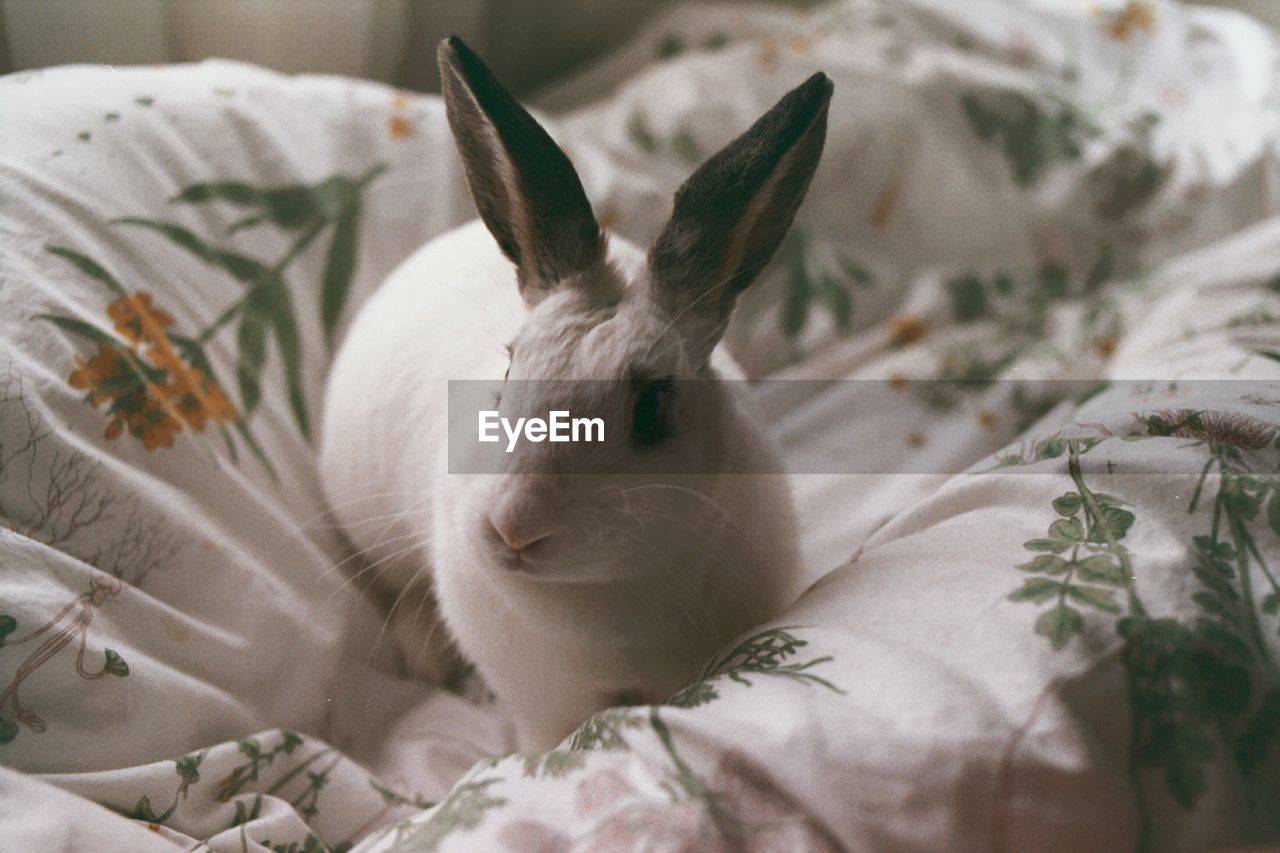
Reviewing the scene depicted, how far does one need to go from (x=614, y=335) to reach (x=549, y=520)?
186mm

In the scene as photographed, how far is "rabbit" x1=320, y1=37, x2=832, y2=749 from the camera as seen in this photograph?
88cm

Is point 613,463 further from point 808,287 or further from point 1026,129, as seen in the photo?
point 1026,129

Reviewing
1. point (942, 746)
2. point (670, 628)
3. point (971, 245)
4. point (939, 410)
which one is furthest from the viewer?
point (971, 245)

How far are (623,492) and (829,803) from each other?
1.00 feet

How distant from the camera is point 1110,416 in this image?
1.05 metres

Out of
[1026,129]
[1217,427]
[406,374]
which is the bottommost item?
[406,374]

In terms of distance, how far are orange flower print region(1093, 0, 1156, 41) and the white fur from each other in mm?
1555

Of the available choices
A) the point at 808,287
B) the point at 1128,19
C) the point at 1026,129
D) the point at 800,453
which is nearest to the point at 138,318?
the point at 800,453

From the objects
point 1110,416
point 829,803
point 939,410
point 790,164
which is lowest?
point 939,410

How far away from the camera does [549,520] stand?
832mm

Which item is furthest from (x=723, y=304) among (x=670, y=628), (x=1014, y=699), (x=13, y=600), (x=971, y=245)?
(x=971, y=245)

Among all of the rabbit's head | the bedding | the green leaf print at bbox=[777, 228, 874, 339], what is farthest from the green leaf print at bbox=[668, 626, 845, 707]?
Result: the green leaf print at bbox=[777, 228, 874, 339]

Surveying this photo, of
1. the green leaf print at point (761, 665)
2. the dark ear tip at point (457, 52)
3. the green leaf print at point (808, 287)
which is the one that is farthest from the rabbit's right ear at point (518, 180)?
the green leaf print at point (808, 287)

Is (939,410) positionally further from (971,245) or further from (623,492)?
(623,492)
